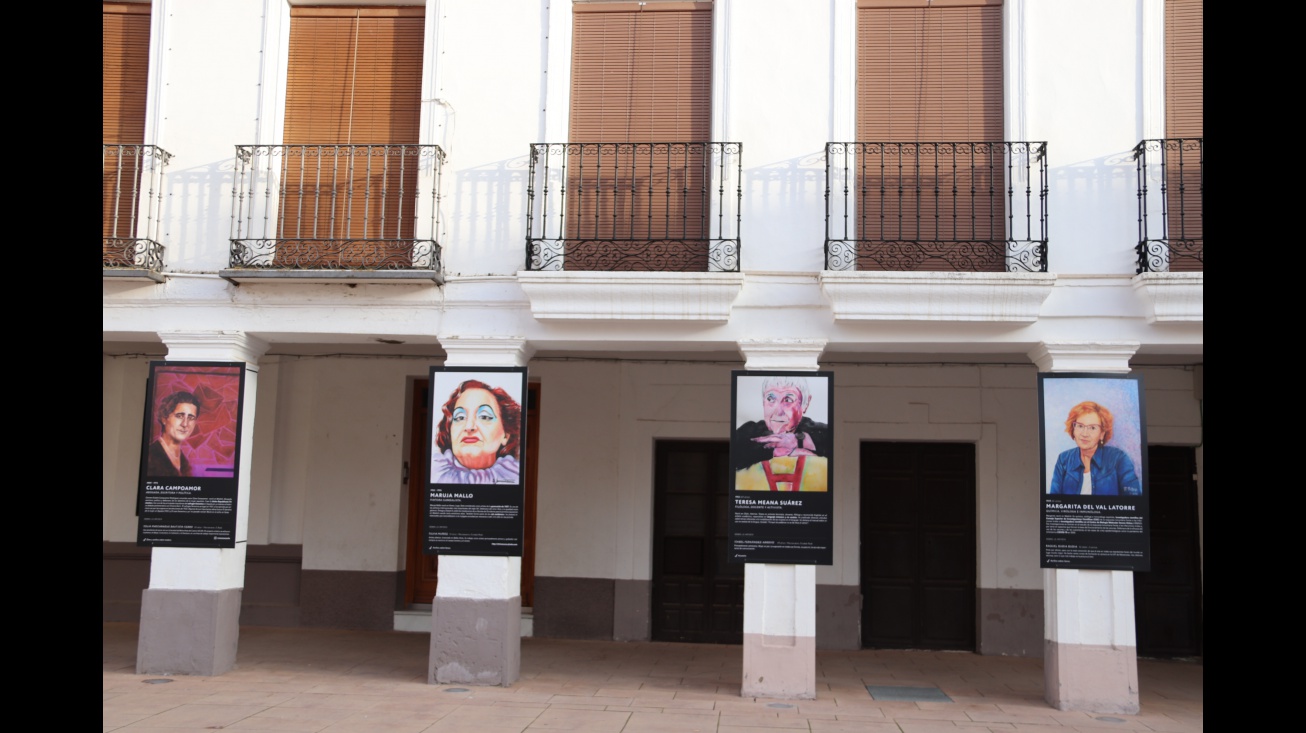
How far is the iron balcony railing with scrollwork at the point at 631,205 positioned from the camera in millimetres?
9172

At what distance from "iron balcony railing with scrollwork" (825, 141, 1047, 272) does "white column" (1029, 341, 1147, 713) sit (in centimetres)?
124

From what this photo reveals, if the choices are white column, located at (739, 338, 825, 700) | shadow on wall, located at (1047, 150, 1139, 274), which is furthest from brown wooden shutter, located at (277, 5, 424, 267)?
shadow on wall, located at (1047, 150, 1139, 274)

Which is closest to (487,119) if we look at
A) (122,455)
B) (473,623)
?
(473,623)

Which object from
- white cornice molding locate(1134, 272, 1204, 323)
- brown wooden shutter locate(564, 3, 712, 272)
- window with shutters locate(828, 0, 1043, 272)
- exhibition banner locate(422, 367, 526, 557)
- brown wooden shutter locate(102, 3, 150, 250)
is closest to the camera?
white cornice molding locate(1134, 272, 1204, 323)

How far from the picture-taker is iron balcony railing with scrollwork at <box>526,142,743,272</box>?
361 inches

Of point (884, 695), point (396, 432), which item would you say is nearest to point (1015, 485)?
point (884, 695)

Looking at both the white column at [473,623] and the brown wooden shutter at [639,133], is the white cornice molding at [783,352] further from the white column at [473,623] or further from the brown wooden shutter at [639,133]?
the white column at [473,623]

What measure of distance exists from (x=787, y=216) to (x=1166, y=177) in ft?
10.4

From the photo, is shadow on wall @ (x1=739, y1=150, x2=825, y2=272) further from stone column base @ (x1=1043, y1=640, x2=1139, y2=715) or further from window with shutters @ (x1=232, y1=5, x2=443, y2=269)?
stone column base @ (x1=1043, y1=640, x2=1139, y2=715)

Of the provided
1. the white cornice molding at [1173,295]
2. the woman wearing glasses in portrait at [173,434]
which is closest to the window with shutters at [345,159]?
the woman wearing glasses in portrait at [173,434]

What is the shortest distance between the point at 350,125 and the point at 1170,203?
23.8 feet

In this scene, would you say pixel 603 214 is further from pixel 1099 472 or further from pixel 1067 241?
pixel 1099 472

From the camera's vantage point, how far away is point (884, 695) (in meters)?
9.08

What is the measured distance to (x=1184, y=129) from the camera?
908 cm
